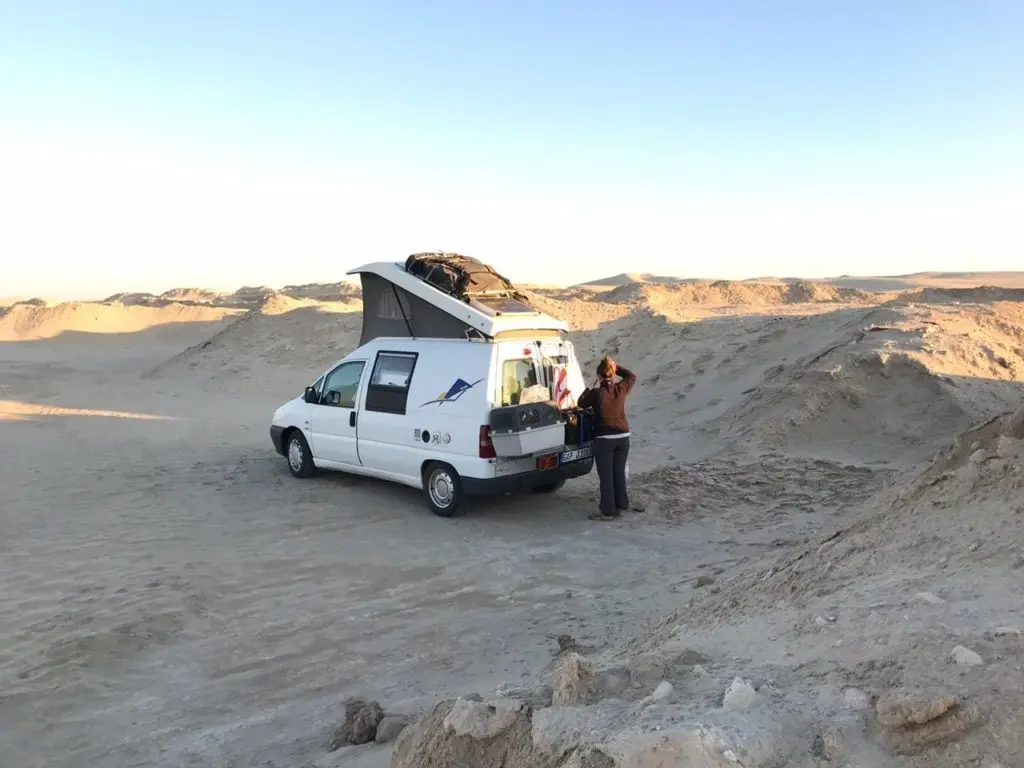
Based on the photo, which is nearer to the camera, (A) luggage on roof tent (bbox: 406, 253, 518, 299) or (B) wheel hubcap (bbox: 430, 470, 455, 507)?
(B) wheel hubcap (bbox: 430, 470, 455, 507)

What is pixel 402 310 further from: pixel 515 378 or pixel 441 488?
pixel 441 488

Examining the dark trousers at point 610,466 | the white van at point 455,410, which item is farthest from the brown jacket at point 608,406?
the white van at point 455,410

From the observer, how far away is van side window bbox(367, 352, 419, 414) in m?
9.10

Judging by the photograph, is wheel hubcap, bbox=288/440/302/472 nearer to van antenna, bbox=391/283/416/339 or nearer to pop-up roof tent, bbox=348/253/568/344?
pop-up roof tent, bbox=348/253/568/344

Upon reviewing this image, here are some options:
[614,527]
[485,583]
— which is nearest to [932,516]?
[485,583]

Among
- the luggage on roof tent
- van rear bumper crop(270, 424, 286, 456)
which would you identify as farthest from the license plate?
van rear bumper crop(270, 424, 286, 456)

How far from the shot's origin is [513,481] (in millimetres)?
8430

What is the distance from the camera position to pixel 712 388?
16578 millimetres

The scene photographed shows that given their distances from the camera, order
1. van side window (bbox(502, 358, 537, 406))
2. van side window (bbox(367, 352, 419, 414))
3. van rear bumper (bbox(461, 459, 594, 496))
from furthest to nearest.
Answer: van side window (bbox(367, 352, 419, 414)) < van side window (bbox(502, 358, 537, 406)) < van rear bumper (bbox(461, 459, 594, 496))

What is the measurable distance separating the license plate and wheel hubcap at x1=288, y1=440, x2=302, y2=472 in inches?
148

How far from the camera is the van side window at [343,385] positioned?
32.0ft

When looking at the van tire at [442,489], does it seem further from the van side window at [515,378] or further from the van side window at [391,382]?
the van side window at [515,378]

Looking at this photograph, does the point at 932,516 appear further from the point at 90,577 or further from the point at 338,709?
the point at 90,577

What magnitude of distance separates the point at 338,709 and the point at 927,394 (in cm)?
1043
